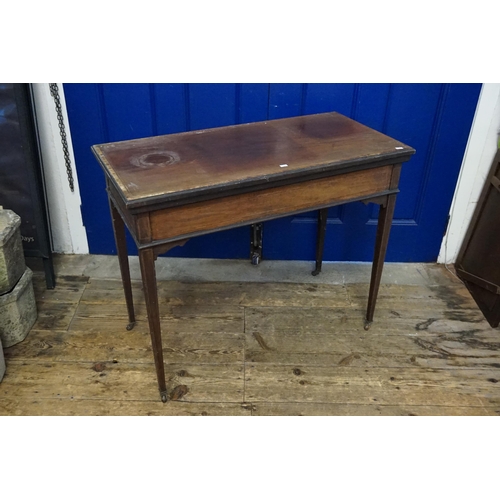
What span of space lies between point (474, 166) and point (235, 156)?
1411mm

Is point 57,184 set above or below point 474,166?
below

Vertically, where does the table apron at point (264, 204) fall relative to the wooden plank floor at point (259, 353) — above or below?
above

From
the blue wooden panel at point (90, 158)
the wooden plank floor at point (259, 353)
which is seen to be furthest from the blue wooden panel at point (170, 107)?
the wooden plank floor at point (259, 353)

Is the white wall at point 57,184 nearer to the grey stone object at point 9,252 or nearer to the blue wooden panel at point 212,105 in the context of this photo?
the grey stone object at point 9,252

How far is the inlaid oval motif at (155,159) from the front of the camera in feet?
5.78

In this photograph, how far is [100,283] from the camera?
2623 mm

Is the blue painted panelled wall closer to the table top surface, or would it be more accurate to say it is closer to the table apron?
the table top surface

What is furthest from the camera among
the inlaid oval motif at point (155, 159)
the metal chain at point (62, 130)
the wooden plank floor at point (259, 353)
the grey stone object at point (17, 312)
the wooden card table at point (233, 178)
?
the metal chain at point (62, 130)

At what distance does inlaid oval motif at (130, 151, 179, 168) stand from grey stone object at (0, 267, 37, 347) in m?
0.84

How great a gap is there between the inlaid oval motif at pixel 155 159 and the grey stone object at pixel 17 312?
0.84 metres

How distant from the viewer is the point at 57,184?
8.68ft

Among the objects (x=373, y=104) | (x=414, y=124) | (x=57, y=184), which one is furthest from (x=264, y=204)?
(x=57, y=184)

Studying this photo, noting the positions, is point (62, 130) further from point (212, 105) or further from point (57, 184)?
point (212, 105)

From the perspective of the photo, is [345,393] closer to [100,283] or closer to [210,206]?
[210,206]
